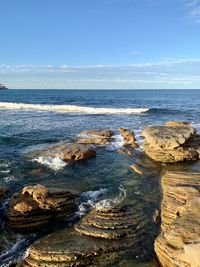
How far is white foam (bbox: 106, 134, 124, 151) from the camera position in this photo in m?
24.0

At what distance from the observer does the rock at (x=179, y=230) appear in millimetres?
8586

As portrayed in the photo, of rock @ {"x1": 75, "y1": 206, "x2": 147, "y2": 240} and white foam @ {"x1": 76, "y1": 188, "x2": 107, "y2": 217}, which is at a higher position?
rock @ {"x1": 75, "y1": 206, "x2": 147, "y2": 240}

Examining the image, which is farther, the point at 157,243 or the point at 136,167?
the point at 136,167

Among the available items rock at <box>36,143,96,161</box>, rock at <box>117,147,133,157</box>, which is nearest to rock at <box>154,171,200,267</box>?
rock at <box>36,143,96,161</box>

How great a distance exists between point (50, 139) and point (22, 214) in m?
15.8

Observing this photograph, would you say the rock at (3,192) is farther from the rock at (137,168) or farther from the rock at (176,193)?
the rock at (137,168)

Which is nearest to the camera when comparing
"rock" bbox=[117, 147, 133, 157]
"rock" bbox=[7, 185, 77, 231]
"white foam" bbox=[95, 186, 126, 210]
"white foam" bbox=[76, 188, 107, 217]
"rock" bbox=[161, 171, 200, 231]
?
"rock" bbox=[7, 185, 77, 231]

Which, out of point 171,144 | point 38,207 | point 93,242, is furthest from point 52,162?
point 93,242

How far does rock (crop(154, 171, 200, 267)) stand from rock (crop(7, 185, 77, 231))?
3929 mm

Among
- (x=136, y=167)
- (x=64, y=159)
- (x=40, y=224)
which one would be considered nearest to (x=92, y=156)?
(x=64, y=159)

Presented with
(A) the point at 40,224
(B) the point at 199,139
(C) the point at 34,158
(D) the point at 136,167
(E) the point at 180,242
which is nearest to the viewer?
(E) the point at 180,242

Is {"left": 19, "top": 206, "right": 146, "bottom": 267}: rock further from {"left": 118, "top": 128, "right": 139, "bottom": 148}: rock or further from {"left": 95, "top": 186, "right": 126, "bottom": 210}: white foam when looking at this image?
{"left": 118, "top": 128, "right": 139, "bottom": 148}: rock

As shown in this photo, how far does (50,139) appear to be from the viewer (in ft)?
90.3

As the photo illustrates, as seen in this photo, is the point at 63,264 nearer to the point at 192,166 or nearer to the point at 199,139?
the point at 192,166
